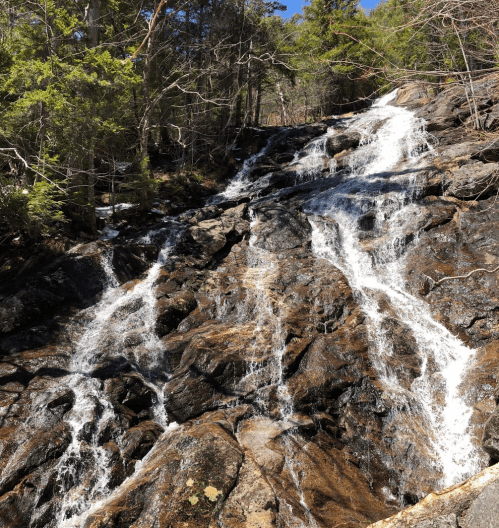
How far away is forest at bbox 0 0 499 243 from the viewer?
3.56 meters

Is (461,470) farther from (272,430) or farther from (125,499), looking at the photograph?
(125,499)

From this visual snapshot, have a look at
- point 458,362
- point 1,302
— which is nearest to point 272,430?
point 458,362

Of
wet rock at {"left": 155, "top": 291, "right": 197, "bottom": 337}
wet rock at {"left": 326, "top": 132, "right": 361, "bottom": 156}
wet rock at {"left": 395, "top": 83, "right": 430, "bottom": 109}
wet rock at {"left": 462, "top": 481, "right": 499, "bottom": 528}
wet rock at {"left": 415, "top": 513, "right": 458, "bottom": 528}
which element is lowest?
wet rock at {"left": 155, "top": 291, "right": 197, "bottom": 337}

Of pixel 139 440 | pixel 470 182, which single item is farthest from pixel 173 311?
pixel 470 182

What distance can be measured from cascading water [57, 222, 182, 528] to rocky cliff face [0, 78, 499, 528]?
3 centimetres

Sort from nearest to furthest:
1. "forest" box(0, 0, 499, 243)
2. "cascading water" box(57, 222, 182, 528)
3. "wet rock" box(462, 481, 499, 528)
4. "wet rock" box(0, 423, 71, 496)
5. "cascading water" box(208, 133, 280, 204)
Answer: "wet rock" box(462, 481, 499, 528)
"forest" box(0, 0, 499, 243)
"wet rock" box(0, 423, 71, 496)
"cascading water" box(57, 222, 182, 528)
"cascading water" box(208, 133, 280, 204)

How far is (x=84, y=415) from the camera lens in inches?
251

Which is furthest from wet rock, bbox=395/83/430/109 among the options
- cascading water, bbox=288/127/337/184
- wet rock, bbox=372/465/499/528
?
wet rock, bbox=372/465/499/528

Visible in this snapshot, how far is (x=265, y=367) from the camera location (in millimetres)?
7285

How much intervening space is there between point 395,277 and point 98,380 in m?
7.56

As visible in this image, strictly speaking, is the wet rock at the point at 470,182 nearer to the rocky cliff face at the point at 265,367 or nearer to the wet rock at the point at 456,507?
the rocky cliff face at the point at 265,367

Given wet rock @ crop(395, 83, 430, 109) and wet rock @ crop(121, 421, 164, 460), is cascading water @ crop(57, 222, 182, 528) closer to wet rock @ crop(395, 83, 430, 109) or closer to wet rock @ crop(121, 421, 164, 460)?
wet rock @ crop(121, 421, 164, 460)

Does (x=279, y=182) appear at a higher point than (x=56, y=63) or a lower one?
lower

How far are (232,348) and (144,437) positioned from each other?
2.31 metres
